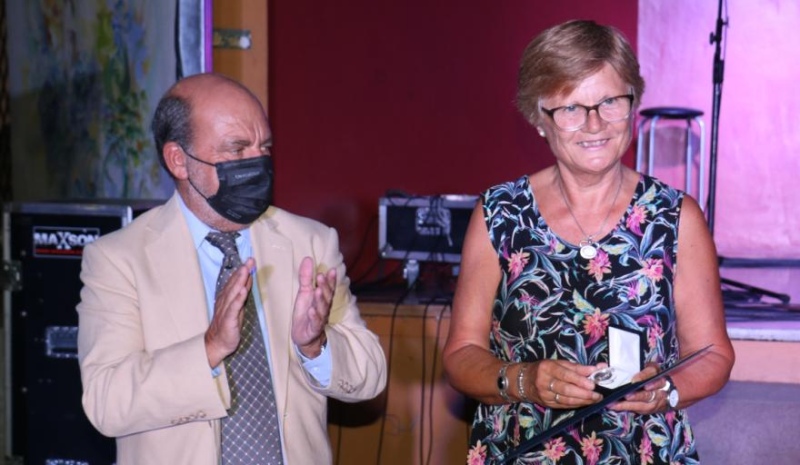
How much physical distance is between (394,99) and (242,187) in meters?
3.36

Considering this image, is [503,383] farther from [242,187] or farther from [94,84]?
[94,84]

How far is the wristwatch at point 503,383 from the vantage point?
2154 mm

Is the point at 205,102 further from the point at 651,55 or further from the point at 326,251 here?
the point at 651,55

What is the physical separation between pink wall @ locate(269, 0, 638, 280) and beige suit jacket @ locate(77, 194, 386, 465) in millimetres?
2620

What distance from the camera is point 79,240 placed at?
297cm

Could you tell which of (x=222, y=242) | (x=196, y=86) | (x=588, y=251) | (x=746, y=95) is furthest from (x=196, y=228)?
(x=746, y=95)

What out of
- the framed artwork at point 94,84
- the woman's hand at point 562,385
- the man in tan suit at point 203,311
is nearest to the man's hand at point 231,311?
the man in tan suit at point 203,311

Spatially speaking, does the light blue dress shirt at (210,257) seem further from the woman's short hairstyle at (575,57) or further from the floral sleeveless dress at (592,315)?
the woman's short hairstyle at (575,57)

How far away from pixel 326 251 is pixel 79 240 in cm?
93

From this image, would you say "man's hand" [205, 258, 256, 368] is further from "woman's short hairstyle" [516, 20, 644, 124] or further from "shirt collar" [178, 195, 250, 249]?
"woman's short hairstyle" [516, 20, 644, 124]

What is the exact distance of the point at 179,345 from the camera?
6.95 feet

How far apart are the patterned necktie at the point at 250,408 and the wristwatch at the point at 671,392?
2.81 ft

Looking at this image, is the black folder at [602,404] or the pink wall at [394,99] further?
the pink wall at [394,99]

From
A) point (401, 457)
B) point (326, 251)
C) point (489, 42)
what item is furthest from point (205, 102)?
point (489, 42)
